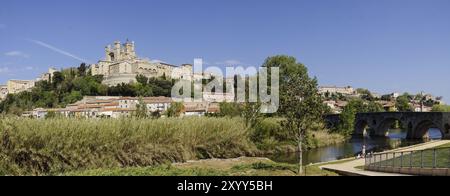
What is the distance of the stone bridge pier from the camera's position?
142 ft

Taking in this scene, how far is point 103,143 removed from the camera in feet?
53.9

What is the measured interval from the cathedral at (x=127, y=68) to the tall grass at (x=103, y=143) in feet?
272

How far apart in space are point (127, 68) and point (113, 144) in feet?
317

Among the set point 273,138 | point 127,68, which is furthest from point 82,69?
point 273,138

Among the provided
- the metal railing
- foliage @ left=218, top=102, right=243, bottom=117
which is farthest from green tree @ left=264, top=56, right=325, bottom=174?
foliage @ left=218, top=102, right=243, bottom=117

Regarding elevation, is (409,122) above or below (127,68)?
below

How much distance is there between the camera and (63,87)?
93.8m

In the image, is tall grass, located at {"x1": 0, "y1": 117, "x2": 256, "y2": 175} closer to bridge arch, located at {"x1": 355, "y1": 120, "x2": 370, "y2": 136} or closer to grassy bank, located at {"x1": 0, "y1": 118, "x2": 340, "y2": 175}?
grassy bank, located at {"x1": 0, "y1": 118, "x2": 340, "y2": 175}

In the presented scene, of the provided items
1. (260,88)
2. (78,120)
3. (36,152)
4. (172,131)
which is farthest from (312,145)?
(36,152)

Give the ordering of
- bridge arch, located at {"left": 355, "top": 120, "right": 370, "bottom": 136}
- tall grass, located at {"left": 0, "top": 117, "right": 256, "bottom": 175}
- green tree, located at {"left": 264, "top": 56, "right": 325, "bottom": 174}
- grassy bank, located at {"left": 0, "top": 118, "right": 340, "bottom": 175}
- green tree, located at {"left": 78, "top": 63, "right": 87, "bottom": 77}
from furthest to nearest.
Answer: green tree, located at {"left": 78, "top": 63, "right": 87, "bottom": 77}
bridge arch, located at {"left": 355, "top": 120, "right": 370, "bottom": 136}
green tree, located at {"left": 264, "top": 56, "right": 325, "bottom": 174}
tall grass, located at {"left": 0, "top": 117, "right": 256, "bottom": 175}
grassy bank, located at {"left": 0, "top": 118, "right": 340, "bottom": 175}

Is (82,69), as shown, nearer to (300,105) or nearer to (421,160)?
A: (300,105)

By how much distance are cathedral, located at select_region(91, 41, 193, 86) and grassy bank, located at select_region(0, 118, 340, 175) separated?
82.5 m
